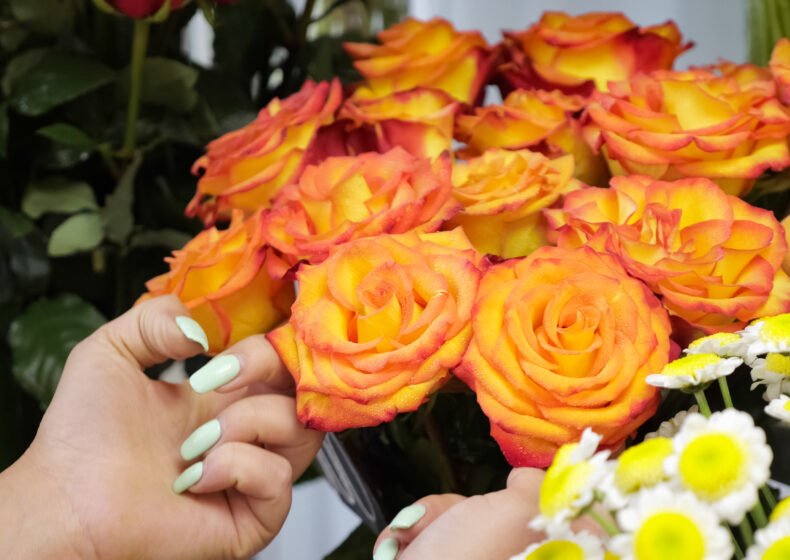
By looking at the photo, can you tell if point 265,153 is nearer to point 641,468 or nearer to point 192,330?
point 192,330

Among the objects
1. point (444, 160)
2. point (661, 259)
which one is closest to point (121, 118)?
point (444, 160)

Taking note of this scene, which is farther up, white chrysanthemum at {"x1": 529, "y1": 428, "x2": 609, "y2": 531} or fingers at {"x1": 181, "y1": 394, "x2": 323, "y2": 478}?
white chrysanthemum at {"x1": 529, "y1": 428, "x2": 609, "y2": 531}

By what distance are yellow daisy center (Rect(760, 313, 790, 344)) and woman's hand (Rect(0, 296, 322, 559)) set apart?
0.22 metres

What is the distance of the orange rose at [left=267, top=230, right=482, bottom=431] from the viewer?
1.03ft

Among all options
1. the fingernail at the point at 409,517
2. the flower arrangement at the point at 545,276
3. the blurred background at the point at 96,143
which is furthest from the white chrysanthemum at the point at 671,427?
the blurred background at the point at 96,143

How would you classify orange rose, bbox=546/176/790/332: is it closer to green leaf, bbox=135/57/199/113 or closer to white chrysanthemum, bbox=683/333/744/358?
white chrysanthemum, bbox=683/333/744/358

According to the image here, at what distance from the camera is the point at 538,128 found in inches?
17.1

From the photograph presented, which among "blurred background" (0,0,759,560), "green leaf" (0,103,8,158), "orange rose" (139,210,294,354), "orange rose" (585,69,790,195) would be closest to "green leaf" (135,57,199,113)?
"blurred background" (0,0,759,560)

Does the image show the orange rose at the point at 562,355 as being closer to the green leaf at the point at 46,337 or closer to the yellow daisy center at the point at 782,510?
the yellow daisy center at the point at 782,510

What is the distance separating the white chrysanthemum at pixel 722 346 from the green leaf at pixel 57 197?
48 cm

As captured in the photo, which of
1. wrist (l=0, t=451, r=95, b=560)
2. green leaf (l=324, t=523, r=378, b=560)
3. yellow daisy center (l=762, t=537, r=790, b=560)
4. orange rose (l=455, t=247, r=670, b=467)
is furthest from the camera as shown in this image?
green leaf (l=324, t=523, r=378, b=560)

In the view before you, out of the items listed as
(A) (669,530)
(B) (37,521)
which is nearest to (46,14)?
(B) (37,521)

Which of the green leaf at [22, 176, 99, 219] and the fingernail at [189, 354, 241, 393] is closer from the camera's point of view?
the fingernail at [189, 354, 241, 393]

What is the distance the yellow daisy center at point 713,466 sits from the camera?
0.62 feet
